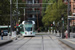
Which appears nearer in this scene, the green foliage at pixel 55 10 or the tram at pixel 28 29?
the tram at pixel 28 29

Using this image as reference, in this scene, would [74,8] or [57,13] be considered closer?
[57,13]

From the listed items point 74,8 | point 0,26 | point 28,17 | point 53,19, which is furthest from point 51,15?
point 28,17

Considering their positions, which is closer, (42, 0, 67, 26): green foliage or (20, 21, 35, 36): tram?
(20, 21, 35, 36): tram

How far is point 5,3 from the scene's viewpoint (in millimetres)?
66250

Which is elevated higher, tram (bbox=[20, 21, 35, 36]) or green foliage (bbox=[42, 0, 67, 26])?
green foliage (bbox=[42, 0, 67, 26])

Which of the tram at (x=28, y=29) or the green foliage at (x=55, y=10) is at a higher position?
the green foliage at (x=55, y=10)

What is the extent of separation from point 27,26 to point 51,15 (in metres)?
36.4

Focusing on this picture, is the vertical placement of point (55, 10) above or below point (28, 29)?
above

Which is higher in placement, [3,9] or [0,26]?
[3,9]

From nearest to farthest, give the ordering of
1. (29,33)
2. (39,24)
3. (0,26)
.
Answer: (29,33), (0,26), (39,24)

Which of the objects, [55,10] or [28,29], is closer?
[28,29]

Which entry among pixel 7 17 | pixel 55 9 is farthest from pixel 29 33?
pixel 55 9

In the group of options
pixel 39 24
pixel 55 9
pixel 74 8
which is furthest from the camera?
pixel 39 24

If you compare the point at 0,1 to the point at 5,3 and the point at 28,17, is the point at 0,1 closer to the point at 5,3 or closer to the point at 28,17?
the point at 5,3
